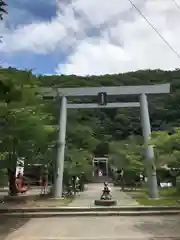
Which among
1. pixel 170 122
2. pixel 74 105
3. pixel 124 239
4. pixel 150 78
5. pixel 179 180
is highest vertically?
pixel 150 78

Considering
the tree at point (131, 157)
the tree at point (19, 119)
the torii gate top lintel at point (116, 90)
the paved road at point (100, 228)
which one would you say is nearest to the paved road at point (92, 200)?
the tree at point (131, 157)

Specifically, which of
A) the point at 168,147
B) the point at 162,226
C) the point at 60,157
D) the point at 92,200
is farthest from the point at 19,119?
the point at 60,157

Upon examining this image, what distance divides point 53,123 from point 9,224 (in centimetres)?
1225

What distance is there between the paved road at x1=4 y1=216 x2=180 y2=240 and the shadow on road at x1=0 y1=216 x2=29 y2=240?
185 mm

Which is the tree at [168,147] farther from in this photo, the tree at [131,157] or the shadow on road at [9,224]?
the tree at [131,157]

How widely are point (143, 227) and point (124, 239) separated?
2.18 metres

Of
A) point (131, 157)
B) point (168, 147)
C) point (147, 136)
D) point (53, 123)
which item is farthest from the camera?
point (131, 157)

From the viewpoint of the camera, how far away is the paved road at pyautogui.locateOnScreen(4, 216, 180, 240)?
966cm

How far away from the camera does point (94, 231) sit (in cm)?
1056

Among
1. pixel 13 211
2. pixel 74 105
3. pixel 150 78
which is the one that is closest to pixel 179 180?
pixel 13 211

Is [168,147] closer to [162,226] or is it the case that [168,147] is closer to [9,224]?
[162,226]

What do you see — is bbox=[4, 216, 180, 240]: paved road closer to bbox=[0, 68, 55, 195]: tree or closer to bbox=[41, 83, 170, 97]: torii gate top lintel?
bbox=[0, 68, 55, 195]: tree

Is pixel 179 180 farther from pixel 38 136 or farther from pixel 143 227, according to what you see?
pixel 38 136

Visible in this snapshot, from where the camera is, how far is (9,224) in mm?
12141
